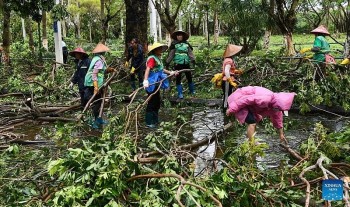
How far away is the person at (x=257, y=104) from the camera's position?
6.34 m

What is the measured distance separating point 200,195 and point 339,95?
5957 mm

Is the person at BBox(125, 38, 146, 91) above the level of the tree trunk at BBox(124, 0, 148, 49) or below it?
below

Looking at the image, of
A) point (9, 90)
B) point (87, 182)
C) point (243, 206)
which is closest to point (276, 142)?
point (243, 206)

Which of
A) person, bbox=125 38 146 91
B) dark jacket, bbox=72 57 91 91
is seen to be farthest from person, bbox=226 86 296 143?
person, bbox=125 38 146 91

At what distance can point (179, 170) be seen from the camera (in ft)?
15.5

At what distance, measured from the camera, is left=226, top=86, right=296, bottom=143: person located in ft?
20.8

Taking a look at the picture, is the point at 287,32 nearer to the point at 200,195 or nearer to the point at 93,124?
the point at 93,124

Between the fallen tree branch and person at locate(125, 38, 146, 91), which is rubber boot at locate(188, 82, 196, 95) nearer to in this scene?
person at locate(125, 38, 146, 91)

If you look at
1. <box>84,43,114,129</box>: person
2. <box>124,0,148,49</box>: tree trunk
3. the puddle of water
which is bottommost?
the puddle of water

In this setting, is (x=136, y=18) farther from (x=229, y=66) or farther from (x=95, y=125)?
(x=95, y=125)

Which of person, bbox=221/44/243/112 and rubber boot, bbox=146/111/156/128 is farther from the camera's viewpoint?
rubber boot, bbox=146/111/156/128

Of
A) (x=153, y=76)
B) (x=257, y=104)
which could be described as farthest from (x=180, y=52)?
(x=257, y=104)

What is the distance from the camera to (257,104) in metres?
6.39

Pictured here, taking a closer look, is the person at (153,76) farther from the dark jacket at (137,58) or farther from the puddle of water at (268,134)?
the dark jacket at (137,58)
